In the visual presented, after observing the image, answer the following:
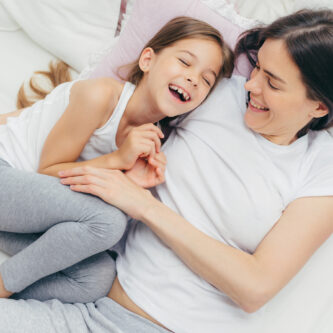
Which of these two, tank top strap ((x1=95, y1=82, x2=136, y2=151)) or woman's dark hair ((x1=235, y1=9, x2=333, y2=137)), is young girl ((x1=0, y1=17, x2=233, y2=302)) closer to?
tank top strap ((x1=95, y1=82, x2=136, y2=151))

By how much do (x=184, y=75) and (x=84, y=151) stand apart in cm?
41

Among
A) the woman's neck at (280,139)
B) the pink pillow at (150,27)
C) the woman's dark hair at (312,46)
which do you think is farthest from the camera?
the pink pillow at (150,27)

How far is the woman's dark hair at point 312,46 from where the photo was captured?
0.95 meters

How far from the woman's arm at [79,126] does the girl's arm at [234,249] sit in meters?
0.09

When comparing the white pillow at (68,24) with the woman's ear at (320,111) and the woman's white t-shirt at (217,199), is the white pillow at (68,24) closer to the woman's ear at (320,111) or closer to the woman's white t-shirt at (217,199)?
the woman's white t-shirt at (217,199)

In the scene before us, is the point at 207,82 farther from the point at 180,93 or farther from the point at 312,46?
the point at 312,46

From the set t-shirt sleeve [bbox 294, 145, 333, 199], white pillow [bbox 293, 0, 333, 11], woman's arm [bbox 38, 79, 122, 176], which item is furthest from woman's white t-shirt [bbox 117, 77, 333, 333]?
white pillow [bbox 293, 0, 333, 11]

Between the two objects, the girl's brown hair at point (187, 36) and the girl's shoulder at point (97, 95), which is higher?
the girl's brown hair at point (187, 36)


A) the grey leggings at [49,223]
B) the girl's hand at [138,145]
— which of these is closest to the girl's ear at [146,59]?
the girl's hand at [138,145]

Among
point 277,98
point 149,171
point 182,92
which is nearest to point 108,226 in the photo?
point 149,171

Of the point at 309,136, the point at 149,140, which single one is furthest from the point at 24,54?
the point at 309,136

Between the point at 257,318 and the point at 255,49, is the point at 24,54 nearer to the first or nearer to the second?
the point at 255,49

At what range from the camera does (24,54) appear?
172 centimetres

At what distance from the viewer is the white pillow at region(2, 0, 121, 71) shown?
1658mm
